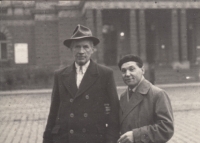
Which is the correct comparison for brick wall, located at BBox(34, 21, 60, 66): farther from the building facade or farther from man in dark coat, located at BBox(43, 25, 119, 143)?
man in dark coat, located at BBox(43, 25, 119, 143)

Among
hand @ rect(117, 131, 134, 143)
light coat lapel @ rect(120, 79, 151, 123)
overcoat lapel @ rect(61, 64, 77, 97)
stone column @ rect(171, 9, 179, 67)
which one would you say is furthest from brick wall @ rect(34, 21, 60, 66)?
hand @ rect(117, 131, 134, 143)

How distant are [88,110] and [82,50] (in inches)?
25.6

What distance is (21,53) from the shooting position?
3117 centimetres

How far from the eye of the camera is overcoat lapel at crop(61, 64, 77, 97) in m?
3.21

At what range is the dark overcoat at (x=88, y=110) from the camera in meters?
3.15

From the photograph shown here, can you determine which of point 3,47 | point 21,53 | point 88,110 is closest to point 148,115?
point 88,110

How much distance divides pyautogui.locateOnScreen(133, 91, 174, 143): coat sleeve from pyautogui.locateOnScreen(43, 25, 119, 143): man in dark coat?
35 cm

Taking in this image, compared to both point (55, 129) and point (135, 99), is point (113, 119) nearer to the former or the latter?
point (135, 99)

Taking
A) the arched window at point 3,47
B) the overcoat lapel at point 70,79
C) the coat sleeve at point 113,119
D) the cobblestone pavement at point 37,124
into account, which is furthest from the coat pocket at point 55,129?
the arched window at point 3,47

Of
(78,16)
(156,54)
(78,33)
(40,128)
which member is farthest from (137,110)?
(156,54)

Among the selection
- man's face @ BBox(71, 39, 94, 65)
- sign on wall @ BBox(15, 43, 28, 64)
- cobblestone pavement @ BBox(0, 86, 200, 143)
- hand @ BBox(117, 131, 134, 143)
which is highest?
sign on wall @ BBox(15, 43, 28, 64)

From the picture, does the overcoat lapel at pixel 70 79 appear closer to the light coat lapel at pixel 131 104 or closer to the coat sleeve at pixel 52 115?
the coat sleeve at pixel 52 115

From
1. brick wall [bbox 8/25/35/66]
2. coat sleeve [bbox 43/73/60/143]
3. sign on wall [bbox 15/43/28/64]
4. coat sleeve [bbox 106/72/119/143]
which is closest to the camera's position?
coat sleeve [bbox 106/72/119/143]

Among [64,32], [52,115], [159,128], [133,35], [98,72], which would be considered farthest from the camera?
[64,32]
